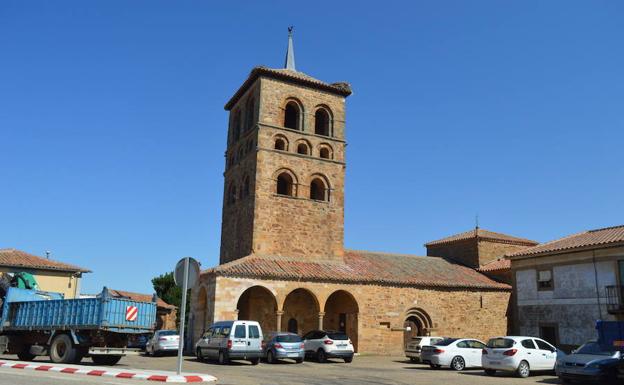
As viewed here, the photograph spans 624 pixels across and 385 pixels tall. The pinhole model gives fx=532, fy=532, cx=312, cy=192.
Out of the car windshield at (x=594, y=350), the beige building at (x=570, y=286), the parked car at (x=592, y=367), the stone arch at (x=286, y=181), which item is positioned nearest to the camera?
the parked car at (x=592, y=367)

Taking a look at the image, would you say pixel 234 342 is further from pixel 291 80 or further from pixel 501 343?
pixel 291 80

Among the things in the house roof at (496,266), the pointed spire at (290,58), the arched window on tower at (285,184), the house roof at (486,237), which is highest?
the pointed spire at (290,58)

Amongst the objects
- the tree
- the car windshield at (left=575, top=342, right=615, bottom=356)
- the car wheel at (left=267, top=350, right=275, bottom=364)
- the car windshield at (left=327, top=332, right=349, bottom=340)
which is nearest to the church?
the car windshield at (left=327, top=332, right=349, bottom=340)

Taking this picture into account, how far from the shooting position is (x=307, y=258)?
2886 cm

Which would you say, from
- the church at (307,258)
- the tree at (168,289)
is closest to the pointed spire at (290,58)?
the church at (307,258)

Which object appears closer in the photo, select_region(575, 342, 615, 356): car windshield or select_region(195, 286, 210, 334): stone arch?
select_region(575, 342, 615, 356): car windshield

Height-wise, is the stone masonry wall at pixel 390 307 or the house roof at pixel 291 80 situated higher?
the house roof at pixel 291 80

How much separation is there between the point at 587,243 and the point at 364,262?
11.6 metres

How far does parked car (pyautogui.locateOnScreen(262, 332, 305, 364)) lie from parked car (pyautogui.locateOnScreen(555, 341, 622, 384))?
29.2 ft

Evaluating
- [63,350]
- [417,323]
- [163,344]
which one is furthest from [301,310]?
[63,350]

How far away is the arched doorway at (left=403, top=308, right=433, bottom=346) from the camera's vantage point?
28.5 m

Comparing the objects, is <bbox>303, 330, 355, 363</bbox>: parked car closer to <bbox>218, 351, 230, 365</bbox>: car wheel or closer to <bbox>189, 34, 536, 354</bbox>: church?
<bbox>189, 34, 536, 354</bbox>: church

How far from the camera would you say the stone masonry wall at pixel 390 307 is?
24.3 meters

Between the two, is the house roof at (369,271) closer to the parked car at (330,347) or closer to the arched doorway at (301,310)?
the arched doorway at (301,310)
